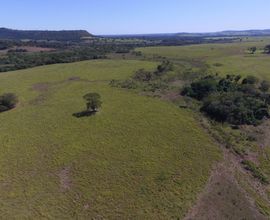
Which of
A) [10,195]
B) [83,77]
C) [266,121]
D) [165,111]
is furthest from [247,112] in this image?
[83,77]

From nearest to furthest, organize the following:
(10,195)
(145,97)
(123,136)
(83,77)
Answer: (10,195) → (123,136) → (145,97) → (83,77)

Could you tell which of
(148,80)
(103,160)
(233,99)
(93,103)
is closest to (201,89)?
(233,99)

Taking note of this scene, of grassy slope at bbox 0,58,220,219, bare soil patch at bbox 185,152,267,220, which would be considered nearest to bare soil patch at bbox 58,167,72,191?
grassy slope at bbox 0,58,220,219

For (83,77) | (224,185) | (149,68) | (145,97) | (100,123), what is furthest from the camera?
(149,68)

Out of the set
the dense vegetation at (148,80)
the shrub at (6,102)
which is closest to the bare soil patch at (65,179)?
the shrub at (6,102)

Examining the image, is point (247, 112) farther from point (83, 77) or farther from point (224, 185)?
point (83, 77)

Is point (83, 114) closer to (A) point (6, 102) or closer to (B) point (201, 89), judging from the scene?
(A) point (6, 102)

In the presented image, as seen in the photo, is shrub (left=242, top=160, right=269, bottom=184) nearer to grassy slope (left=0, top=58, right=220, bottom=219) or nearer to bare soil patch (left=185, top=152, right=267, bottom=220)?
bare soil patch (left=185, top=152, right=267, bottom=220)

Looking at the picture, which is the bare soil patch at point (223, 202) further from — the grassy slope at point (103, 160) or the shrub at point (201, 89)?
the shrub at point (201, 89)
